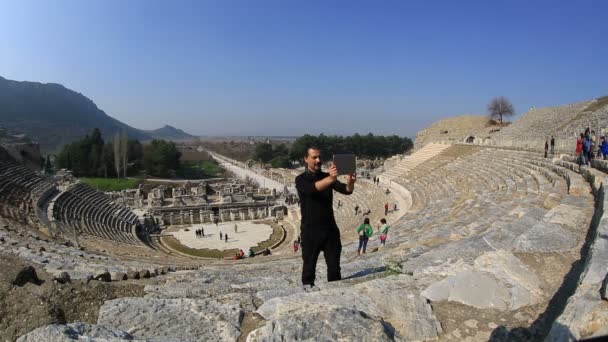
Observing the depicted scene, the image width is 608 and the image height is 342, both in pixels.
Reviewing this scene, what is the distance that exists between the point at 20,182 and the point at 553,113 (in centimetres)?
4580

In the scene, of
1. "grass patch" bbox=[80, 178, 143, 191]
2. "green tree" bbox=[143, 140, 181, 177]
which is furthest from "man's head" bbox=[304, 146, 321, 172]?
"green tree" bbox=[143, 140, 181, 177]

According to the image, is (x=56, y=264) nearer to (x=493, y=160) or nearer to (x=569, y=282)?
(x=569, y=282)

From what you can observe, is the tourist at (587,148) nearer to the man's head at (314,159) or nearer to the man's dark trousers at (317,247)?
the man's dark trousers at (317,247)

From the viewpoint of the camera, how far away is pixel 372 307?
2965 millimetres

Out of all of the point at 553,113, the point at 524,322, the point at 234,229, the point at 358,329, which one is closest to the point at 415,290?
the point at 524,322

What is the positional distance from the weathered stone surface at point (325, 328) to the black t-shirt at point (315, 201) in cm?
123

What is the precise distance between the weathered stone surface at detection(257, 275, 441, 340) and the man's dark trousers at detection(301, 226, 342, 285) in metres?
0.51

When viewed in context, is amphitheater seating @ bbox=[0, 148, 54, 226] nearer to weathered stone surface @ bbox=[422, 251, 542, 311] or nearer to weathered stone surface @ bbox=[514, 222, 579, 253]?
weathered stone surface @ bbox=[422, 251, 542, 311]

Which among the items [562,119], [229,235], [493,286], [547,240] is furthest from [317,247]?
[562,119]

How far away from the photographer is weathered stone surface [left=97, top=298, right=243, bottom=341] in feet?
8.85

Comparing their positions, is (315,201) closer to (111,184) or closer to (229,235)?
(229,235)

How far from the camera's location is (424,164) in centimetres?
2880

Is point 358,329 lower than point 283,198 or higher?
higher

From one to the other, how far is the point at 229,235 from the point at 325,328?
24960mm
